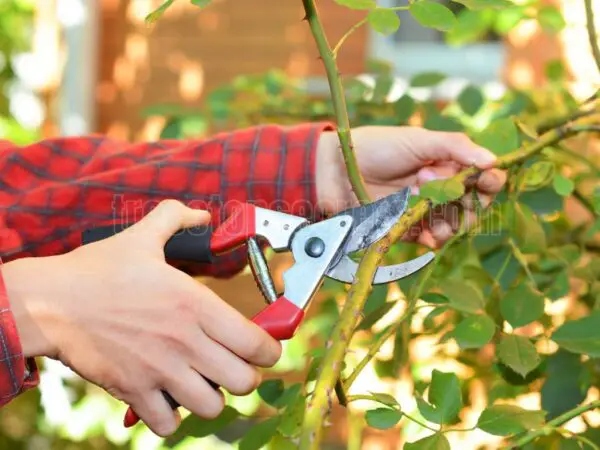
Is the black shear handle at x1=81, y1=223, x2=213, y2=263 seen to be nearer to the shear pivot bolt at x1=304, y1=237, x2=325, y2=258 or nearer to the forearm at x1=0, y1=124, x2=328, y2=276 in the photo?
the shear pivot bolt at x1=304, y1=237, x2=325, y2=258

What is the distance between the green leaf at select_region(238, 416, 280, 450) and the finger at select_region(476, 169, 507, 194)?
1.02 feet

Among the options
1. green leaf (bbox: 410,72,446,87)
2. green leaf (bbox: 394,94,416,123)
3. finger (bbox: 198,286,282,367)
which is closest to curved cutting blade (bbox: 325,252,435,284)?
finger (bbox: 198,286,282,367)

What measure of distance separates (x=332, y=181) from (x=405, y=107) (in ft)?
0.50

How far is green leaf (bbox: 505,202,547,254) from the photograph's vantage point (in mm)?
850

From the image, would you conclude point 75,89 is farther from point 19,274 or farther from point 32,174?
point 19,274

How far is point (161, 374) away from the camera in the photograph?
711 millimetres

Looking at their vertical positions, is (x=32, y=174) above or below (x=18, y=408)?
above

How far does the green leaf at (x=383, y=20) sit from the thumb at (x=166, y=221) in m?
0.23

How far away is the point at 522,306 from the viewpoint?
764 mm

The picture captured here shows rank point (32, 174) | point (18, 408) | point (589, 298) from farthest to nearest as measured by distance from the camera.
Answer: point (18, 408)
point (32, 174)
point (589, 298)

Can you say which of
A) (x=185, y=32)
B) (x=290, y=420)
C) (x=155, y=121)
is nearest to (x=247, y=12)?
(x=185, y=32)

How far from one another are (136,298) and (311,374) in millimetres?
158

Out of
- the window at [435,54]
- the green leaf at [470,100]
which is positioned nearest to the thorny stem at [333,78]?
the green leaf at [470,100]

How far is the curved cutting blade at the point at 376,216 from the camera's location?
30.7 inches
